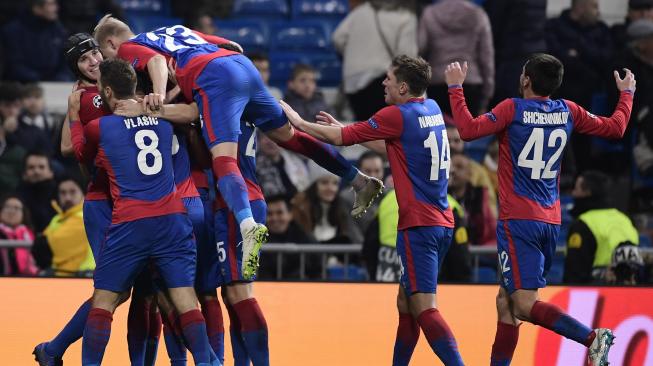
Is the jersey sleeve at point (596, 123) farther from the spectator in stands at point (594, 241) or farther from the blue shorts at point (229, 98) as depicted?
the spectator in stands at point (594, 241)

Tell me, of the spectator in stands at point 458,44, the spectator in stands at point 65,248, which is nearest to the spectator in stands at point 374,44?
the spectator in stands at point 458,44

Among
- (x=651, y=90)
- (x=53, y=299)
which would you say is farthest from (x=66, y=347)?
(x=651, y=90)

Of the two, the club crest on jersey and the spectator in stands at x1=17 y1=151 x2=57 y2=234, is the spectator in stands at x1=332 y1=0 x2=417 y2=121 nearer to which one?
the spectator in stands at x1=17 y1=151 x2=57 y2=234

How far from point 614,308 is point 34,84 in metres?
5.91

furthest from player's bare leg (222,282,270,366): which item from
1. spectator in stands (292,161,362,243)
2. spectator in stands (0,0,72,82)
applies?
spectator in stands (0,0,72,82)

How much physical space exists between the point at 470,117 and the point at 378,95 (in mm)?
5123

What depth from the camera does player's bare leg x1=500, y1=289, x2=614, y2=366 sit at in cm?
833

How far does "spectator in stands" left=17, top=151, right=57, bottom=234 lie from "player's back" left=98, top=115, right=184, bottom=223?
4162mm

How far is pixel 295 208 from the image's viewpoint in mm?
12188

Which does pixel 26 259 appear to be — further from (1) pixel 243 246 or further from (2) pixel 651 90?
(2) pixel 651 90

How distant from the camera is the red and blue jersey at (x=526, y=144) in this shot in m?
8.52

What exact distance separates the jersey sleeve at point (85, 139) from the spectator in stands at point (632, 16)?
721 cm

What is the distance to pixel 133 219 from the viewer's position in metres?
8.14

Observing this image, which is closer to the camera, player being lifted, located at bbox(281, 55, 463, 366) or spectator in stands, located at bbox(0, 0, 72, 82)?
player being lifted, located at bbox(281, 55, 463, 366)
